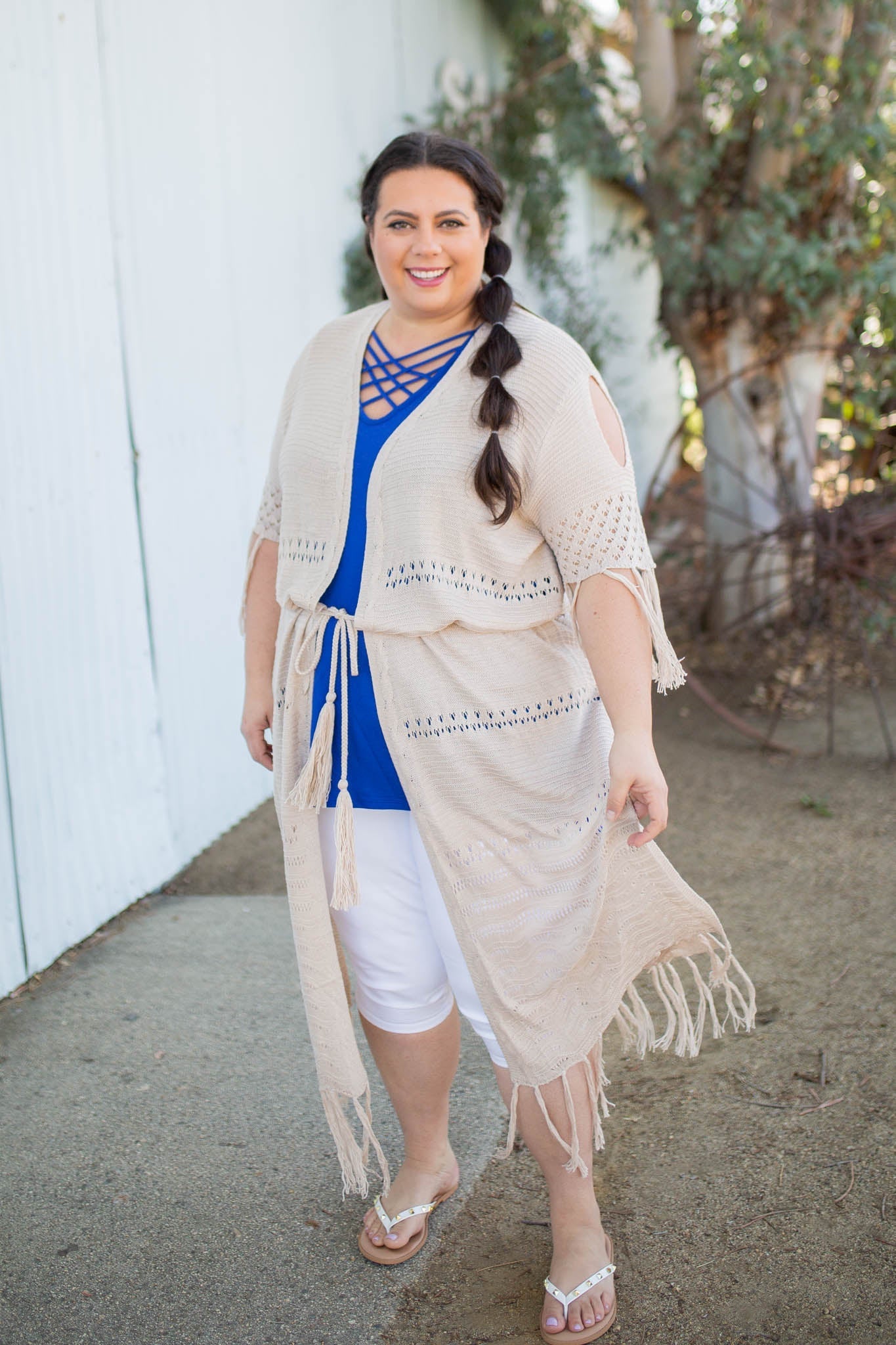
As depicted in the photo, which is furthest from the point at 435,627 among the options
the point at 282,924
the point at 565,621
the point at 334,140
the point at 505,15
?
the point at 505,15

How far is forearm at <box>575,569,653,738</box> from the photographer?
159cm

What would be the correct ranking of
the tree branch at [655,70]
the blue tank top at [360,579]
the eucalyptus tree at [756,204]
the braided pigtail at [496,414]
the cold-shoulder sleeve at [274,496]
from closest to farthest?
1. the braided pigtail at [496,414]
2. the blue tank top at [360,579]
3. the cold-shoulder sleeve at [274,496]
4. the eucalyptus tree at [756,204]
5. the tree branch at [655,70]

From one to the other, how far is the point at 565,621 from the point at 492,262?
0.57 metres

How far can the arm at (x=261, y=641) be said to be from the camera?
6.32 ft

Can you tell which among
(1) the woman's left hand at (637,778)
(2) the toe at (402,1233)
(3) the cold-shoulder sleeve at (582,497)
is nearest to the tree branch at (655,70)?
(3) the cold-shoulder sleeve at (582,497)

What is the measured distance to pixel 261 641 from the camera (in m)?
1.94

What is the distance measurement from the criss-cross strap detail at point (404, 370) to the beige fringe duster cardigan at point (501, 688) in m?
0.03

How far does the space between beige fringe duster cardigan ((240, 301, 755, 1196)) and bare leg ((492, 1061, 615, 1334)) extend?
0.07 ft

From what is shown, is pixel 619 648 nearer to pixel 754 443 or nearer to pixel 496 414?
pixel 496 414

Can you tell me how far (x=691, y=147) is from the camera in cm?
491

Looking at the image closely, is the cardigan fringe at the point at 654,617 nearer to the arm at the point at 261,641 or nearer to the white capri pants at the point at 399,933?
the white capri pants at the point at 399,933

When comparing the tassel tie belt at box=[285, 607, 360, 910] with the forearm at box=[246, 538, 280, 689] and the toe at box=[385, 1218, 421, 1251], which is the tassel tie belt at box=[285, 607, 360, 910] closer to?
the forearm at box=[246, 538, 280, 689]

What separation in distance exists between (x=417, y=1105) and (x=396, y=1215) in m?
0.18

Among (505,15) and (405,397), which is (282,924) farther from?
(505,15)
